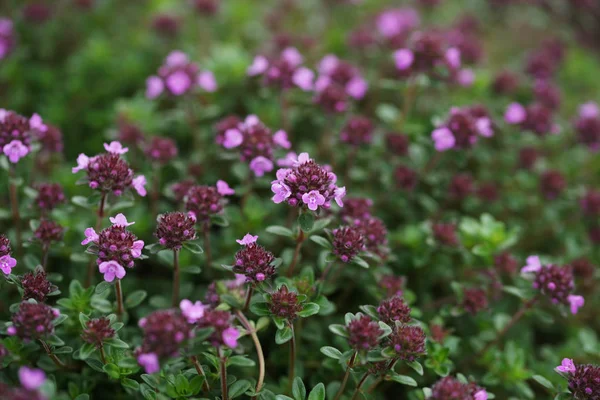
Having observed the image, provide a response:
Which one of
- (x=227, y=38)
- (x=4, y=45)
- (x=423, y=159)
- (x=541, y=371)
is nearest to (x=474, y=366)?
(x=541, y=371)

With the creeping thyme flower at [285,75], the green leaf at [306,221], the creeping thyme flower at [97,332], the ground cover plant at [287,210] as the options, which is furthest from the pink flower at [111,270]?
the creeping thyme flower at [285,75]

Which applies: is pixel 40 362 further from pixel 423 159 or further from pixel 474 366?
pixel 423 159

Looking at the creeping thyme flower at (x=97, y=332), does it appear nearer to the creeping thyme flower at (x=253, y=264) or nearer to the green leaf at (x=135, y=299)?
the green leaf at (x=135, y=299)

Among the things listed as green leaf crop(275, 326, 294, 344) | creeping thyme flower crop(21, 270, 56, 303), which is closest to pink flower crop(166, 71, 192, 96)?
creeping thyme flower crop(21, 270, 56, 303)

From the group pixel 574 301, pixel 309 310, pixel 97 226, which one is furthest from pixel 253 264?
pixel 574 301

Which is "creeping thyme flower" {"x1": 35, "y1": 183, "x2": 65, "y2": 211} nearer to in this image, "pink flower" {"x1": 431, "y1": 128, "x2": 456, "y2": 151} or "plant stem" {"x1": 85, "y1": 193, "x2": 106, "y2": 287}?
"plant stem" {"x1": 85, "y1": 193, "x2": 106, "y2": 287}

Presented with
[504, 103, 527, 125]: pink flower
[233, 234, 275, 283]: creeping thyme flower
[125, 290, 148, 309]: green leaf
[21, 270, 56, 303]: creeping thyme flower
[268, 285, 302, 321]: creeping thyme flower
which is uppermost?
[233, 234, 275, 283]: creeping thyme flower
